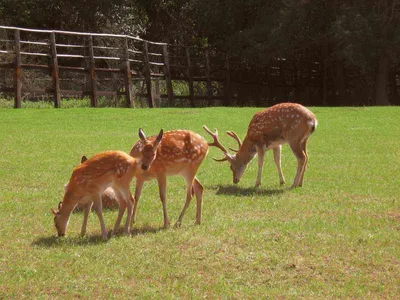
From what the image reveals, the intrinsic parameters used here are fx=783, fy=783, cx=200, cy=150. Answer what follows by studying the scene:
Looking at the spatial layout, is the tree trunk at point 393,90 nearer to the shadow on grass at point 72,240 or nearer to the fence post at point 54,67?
the fence post at point 54,67

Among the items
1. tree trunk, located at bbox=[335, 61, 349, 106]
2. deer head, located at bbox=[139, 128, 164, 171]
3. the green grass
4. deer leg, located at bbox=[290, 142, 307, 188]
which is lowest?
the green grass

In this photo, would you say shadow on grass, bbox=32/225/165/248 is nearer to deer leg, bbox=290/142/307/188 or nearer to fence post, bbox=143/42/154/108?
deer leg, bbox=290/142/307/188

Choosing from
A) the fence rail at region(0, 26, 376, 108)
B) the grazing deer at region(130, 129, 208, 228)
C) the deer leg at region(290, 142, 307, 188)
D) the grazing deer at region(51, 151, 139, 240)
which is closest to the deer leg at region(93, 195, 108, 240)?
the grazing deer at region(51, 151, 139, 240)

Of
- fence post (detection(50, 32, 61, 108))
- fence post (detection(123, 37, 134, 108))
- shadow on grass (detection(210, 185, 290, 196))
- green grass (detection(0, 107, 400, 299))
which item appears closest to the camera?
green grass (detection(0, 107, 400, 299))

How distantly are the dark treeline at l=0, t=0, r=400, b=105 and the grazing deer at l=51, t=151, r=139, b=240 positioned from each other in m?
23.3

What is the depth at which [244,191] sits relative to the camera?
11.2 meters

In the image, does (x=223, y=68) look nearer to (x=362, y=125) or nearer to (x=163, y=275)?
(x=362, y=125)

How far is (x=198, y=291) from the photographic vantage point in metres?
6.38

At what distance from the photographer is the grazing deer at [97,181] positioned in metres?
8.09

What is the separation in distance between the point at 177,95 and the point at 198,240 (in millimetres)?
24566

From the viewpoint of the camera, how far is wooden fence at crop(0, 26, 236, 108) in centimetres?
2395

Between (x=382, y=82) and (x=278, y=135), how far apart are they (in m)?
22.3

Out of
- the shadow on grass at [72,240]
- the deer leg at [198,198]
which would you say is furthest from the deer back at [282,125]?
the shadow on grass at [72,240]

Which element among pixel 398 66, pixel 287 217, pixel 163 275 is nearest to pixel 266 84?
pixel 398 66
